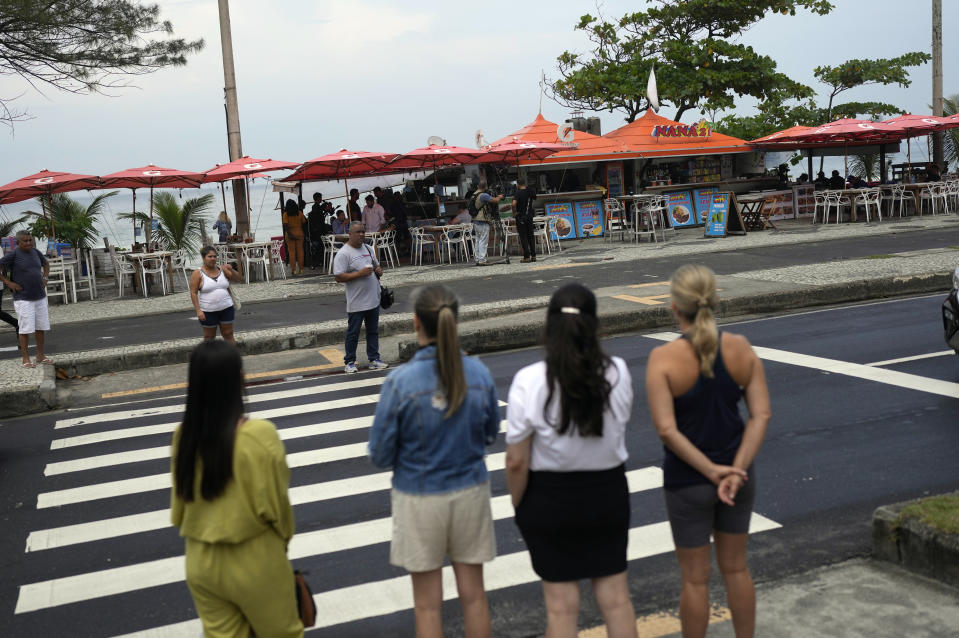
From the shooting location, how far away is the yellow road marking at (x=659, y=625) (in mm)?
4539

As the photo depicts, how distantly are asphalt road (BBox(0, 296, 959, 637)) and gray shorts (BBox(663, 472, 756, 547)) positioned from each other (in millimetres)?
1196

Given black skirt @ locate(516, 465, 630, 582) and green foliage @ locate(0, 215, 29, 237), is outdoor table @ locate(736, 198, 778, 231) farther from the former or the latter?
black skirt @ locate(516, 465, 630, 582)

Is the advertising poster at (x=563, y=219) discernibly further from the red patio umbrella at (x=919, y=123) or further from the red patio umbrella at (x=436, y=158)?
the red patio umbrella at (x=919, y=123)

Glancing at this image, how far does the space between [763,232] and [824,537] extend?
21981 mm

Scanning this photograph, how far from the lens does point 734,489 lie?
372cm

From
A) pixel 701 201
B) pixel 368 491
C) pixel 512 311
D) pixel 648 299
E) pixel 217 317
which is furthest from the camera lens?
pixel 701 201

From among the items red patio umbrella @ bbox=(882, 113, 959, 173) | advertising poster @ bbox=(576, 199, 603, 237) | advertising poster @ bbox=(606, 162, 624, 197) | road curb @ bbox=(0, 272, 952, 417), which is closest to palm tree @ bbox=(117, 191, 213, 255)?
advertising poster @ bbox=(576, 199, 603, 237)

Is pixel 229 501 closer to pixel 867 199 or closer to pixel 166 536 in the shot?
pixel 166 536

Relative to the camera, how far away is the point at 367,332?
11781 millimetres

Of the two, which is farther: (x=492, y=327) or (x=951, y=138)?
(x=951, y=138)

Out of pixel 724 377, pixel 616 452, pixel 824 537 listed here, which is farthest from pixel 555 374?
pixel 824 537

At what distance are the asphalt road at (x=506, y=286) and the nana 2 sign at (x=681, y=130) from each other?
7.62 m

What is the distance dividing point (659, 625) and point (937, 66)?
107ft

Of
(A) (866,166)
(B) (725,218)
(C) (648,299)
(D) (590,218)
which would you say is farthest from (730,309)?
(A) (866,166)
